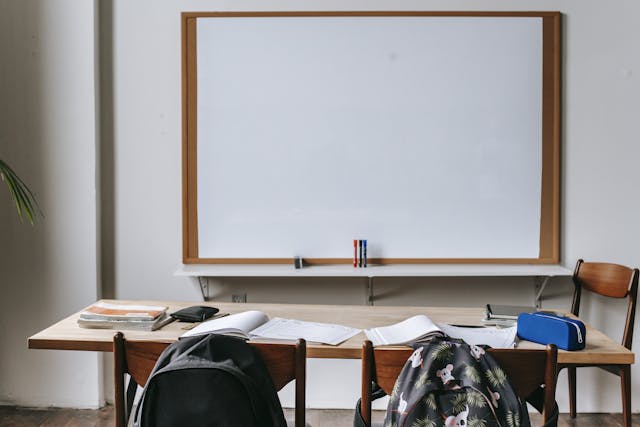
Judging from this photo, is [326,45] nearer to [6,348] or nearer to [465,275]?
[465,275]

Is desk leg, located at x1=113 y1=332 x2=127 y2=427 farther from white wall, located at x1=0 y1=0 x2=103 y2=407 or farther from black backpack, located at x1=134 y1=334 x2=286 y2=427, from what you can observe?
white wall, located at x1=0 y1=0 x2=103 y2=407

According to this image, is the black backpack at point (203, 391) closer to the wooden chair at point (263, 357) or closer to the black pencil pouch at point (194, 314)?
the wooden chair at point (263, 357)

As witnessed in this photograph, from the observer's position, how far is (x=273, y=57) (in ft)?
10.0

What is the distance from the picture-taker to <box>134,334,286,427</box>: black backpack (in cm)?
131

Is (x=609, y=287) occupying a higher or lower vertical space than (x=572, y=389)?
higher

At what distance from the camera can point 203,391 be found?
51.7 inches

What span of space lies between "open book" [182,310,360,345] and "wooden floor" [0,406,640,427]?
1153mm


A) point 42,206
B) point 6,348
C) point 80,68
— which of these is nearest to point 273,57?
point 80,68

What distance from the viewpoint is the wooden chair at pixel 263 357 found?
1.42m

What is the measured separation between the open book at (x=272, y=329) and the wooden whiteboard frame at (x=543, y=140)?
103 cm

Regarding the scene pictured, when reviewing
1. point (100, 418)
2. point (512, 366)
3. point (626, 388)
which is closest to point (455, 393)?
point (512, 366)

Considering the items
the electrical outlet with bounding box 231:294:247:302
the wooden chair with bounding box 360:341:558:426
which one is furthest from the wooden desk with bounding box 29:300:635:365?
the electrical outlet with bounding box 231:294:247:302

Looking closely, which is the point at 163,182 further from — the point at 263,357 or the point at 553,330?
the point at 553,330

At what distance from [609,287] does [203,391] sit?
7.47 feet
